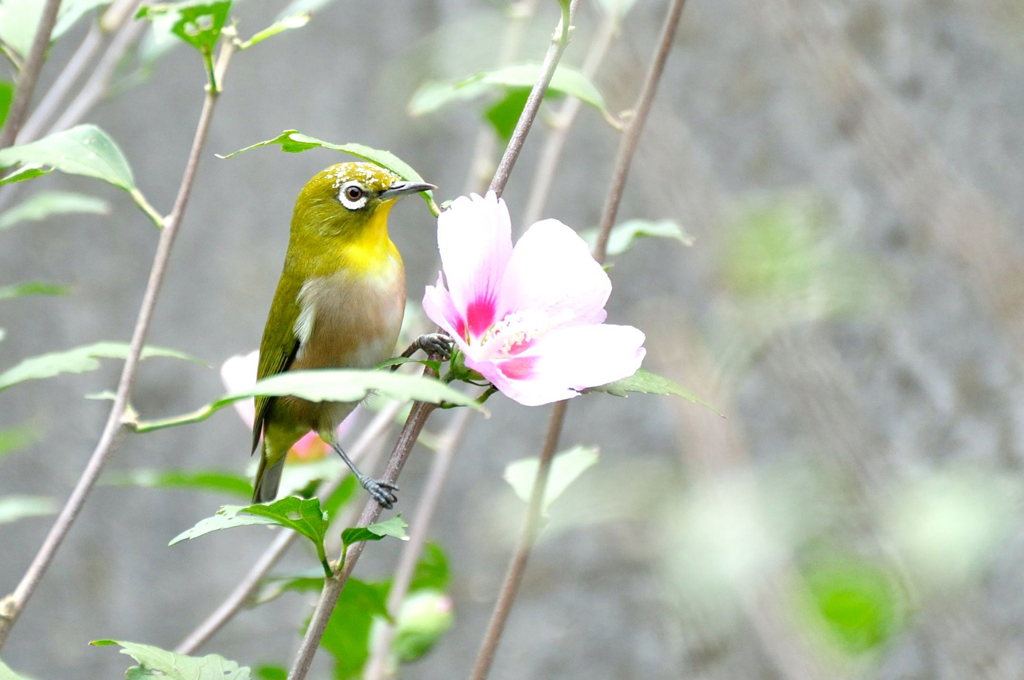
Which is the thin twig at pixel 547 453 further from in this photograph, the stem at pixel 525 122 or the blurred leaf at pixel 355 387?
the blurred leaf at pixel 355 387

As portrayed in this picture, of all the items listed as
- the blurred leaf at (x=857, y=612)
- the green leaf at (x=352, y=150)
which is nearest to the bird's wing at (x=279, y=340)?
the green leaf at (x=352, y=150)

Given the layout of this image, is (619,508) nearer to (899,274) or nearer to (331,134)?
(899,274)

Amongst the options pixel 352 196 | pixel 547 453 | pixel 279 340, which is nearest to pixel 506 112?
pixel 352 196

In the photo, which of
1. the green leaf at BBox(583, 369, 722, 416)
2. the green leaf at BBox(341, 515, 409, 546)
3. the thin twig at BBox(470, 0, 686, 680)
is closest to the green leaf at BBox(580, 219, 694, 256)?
the thin twig at BBox(470, 0, 686, 680)

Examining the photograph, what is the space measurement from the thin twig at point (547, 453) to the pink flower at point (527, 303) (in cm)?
19

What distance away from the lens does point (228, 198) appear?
236 centimetres

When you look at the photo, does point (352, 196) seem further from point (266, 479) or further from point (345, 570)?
point (345, 570)

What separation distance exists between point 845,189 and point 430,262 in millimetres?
859

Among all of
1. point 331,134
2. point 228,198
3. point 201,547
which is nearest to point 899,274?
point 331,134

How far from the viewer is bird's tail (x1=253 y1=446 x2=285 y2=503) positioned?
1185 mm

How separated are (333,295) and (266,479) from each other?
0.86 feet

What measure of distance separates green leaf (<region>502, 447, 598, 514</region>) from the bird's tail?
34 cm

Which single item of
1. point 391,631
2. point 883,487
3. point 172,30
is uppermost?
point 172,30

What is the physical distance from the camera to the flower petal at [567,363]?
568 millimetres
